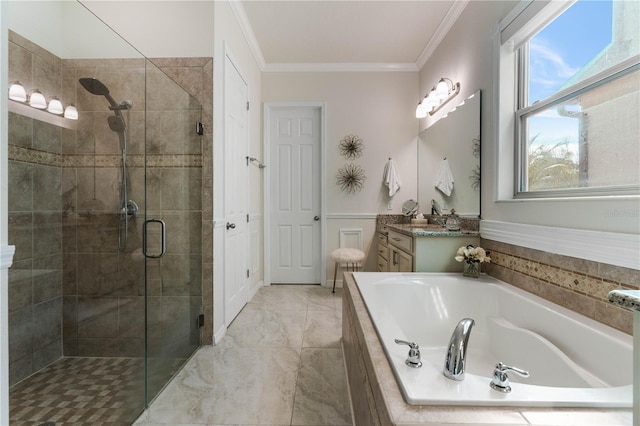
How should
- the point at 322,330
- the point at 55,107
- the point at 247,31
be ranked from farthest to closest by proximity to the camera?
the point at 247,31 → the point at 322,330 → the point at 55,107

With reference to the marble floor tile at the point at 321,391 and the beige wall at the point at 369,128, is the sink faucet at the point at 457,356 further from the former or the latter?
the beige wall at the point at 369,128

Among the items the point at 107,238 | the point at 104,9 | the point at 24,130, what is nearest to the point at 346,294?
the point at 107,238

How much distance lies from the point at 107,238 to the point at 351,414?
5.74 feet

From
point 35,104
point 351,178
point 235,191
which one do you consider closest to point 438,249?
point 351,178

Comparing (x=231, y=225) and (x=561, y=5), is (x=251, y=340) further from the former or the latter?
(x=561, y=5)

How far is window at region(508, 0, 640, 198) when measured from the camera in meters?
1.20

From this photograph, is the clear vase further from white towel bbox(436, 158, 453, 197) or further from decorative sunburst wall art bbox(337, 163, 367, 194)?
decorative sunburst wall art bbox(337, 163, 367, 194)

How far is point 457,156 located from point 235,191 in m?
2.06

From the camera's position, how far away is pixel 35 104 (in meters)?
1.49

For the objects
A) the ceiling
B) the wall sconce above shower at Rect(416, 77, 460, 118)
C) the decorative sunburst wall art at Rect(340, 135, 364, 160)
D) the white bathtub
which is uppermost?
the ceiling

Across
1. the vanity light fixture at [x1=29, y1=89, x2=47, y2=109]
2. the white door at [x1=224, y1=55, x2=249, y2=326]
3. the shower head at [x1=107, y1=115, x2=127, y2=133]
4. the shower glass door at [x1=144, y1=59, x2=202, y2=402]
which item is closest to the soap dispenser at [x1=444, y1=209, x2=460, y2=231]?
the white door at [x1=224, y1=55, x2=249, y2=326]

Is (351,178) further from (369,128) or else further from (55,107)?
(55,107)

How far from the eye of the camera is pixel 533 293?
1661 mm

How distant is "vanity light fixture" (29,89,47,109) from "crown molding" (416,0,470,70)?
3044mm
